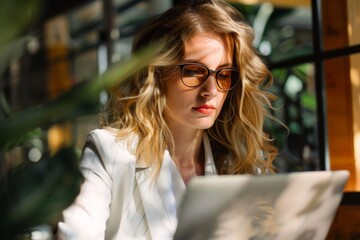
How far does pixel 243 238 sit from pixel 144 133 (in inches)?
32.6

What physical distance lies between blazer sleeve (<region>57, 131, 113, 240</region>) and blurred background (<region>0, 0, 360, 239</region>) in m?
0.12

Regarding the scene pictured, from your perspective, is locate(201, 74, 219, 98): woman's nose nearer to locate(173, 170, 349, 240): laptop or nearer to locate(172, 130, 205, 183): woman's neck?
locate(172, 130, 205, 183): woman's neck

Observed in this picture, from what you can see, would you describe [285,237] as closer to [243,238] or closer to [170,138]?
[243,238]

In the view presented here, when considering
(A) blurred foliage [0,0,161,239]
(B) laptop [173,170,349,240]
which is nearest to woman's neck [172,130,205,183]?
(B) laptop [173,170,349,240]

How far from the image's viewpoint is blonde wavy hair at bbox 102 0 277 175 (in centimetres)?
200

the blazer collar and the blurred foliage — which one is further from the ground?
the blurred foliage

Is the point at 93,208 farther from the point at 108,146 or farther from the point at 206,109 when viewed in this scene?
the point at 206,109

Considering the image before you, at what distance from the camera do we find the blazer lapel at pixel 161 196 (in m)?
1.90

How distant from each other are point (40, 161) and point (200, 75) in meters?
1.45

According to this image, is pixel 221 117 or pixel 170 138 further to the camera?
pixel 221 117

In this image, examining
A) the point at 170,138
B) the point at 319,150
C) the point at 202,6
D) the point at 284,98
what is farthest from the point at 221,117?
the point at 284,98

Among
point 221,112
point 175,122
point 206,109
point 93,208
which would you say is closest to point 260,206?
point 93,208

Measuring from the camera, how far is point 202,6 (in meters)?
2.15

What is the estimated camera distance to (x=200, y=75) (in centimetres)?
193
